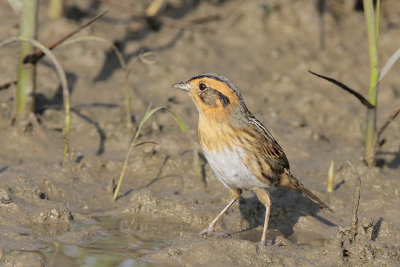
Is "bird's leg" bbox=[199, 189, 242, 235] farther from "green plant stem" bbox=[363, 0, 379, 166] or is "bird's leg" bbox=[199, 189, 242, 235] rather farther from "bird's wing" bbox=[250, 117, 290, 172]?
"green plant stem" bbox=[363, 0, 379, 166]

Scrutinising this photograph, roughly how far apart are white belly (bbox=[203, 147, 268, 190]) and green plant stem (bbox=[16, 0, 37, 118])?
106 inches

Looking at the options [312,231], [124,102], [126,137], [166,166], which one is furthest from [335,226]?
[124,102]

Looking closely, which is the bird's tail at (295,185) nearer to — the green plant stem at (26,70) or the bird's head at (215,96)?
the bird's head at (215,96)

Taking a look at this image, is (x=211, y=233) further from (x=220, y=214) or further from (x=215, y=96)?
(x=215, y=96)

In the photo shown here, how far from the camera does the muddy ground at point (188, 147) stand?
6.04 meters

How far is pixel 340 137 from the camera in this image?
8.89m

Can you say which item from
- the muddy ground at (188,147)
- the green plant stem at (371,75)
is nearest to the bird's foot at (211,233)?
the muddy ground at (188,147)

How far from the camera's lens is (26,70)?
25.4 ft

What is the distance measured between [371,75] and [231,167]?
211cm

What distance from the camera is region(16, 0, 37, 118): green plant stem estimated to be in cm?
756

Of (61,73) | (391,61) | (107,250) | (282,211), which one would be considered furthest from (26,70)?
(391,61)

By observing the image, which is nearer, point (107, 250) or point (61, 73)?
point (107, 250)

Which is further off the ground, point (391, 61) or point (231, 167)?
point (391, 61)

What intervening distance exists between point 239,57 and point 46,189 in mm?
4173
